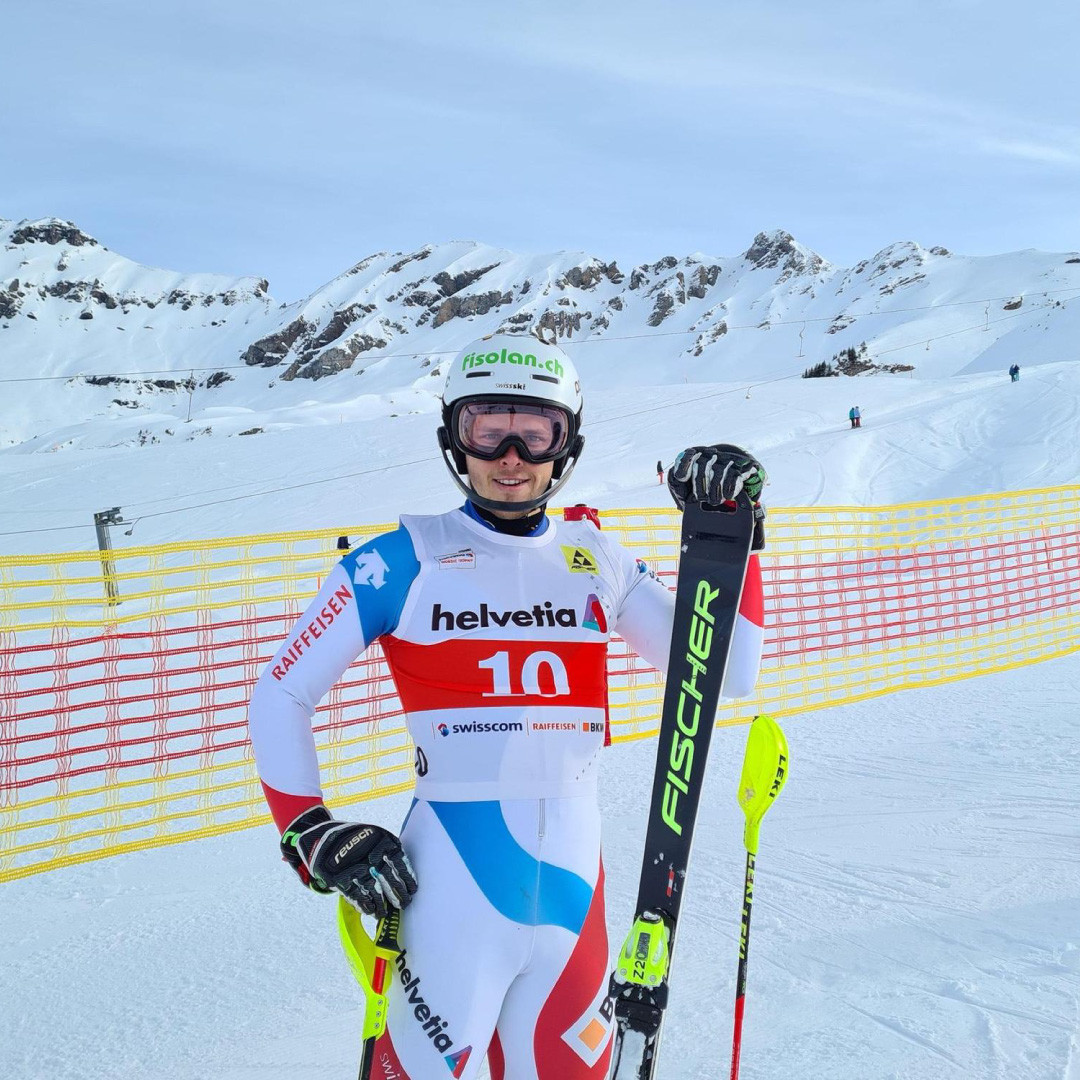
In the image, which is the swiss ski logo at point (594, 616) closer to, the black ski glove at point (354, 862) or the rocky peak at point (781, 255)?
the black ski glove at point (354, 862)

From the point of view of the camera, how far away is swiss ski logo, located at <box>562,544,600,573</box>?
2188mm

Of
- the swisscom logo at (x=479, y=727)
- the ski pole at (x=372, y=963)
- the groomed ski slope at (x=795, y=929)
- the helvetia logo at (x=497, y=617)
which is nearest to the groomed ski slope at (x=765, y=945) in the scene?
the groomed ski slope at (x=795, y=929)

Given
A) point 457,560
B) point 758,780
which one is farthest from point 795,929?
point 457,560

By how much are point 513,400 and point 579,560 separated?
46 centimetres

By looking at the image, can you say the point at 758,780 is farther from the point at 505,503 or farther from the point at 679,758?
the point at 505,503

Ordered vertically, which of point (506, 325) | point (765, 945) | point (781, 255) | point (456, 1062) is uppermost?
point (781, 255)

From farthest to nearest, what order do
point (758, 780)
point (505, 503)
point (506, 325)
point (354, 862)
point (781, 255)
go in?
point (781, 255)
point (506, 325)
point (505, 503)
point (758, 780)
point (354, 862)

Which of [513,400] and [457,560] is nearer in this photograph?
[457,560]

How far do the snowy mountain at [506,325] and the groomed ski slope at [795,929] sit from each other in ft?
240

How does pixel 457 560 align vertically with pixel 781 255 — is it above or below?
below

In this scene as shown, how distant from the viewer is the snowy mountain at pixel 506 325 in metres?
108

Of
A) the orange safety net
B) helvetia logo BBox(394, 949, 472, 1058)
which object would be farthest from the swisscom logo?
the orange safety net

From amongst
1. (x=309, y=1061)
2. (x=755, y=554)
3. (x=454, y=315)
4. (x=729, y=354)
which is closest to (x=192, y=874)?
(x=309, y=1061)

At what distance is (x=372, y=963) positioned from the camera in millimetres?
1768
